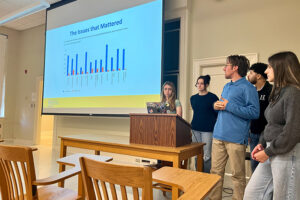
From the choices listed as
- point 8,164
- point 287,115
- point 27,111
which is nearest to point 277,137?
point 287,115

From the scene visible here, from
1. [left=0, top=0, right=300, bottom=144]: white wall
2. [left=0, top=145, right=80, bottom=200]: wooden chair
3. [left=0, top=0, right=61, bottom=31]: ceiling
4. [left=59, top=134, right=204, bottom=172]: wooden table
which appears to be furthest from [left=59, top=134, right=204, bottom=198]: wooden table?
[left=0, top=0, right=61, bottom=31]: ceiling

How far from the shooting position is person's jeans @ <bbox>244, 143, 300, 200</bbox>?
1.18 meters

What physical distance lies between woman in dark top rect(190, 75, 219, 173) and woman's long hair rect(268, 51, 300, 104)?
121 centimetres

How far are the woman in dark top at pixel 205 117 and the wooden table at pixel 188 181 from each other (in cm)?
131

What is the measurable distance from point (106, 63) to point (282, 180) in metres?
3.35

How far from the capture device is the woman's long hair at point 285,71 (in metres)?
1.28

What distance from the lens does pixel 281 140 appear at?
3.96 ft

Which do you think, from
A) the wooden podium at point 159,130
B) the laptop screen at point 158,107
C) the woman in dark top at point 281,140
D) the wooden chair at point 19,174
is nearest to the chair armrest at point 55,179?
the wooden chair at point 19,174

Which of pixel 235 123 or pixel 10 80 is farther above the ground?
pixel 10 80

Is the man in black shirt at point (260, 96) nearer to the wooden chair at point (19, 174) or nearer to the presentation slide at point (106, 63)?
the presentation slide at point (106, 63)

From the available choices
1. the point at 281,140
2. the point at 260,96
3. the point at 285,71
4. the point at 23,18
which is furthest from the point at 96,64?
the point at 281,140

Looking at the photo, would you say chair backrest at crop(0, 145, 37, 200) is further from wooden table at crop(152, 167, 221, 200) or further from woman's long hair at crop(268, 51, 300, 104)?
woman's long hair at crop(268, 51, 300, 104)

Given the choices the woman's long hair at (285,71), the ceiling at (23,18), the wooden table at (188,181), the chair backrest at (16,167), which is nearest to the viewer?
the wooden table at (188,181)

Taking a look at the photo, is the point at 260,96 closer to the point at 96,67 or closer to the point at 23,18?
the point at 96,67
